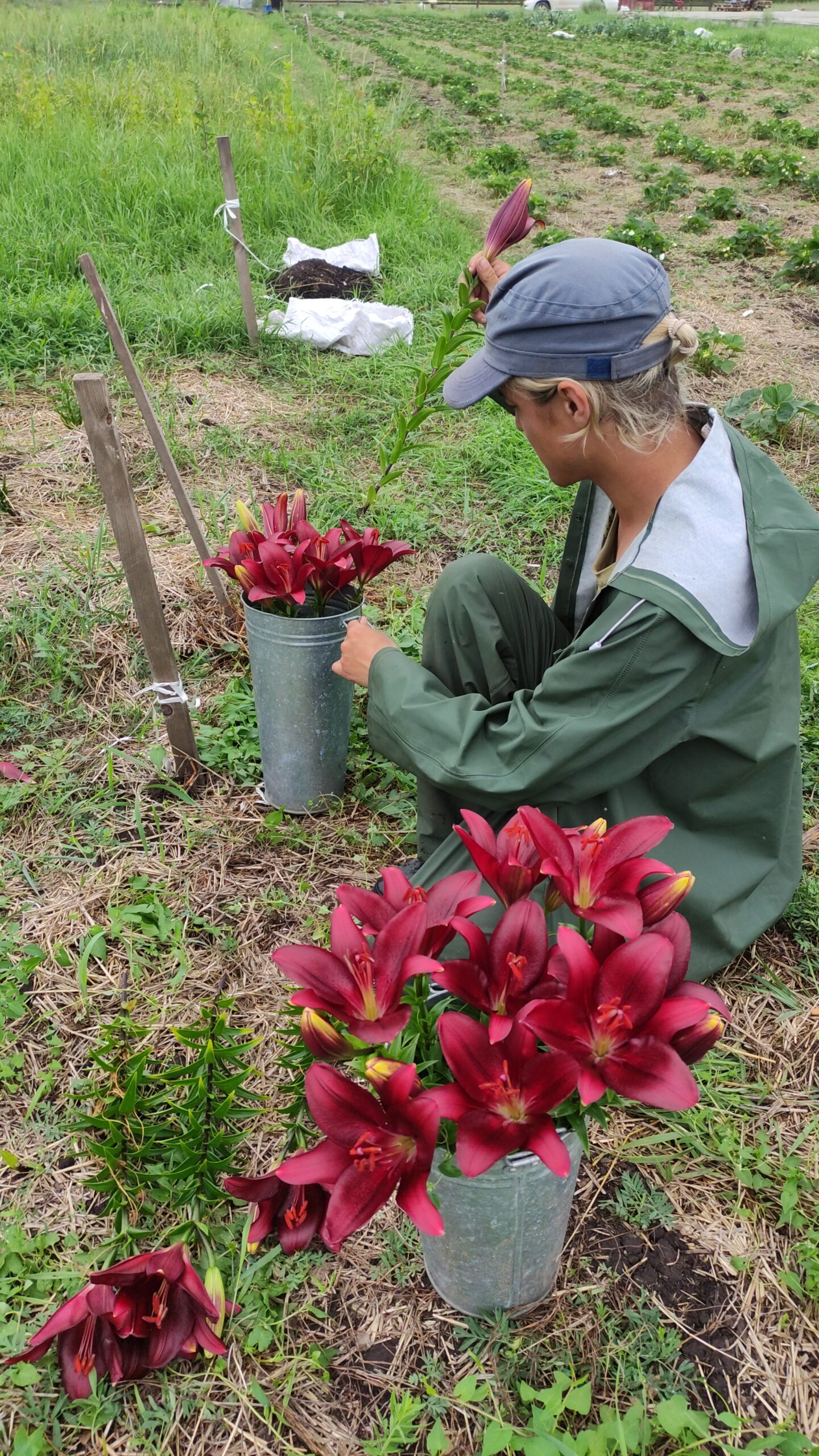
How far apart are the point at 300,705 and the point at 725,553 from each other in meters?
1.05

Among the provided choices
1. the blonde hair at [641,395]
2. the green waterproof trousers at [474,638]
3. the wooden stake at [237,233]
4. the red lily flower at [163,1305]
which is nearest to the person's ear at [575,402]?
the blonde hair at [641,395]

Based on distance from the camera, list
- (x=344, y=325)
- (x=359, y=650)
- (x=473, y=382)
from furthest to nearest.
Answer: (x=344, y=325), (x=359, y=650), (x=473, y=382)

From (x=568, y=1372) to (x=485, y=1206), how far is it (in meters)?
0.37

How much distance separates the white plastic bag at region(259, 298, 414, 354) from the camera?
4.54m

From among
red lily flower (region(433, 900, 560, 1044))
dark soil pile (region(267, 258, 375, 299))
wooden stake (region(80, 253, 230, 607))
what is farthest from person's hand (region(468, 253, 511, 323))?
dark soil pile (region(267, 258, 375, 299))

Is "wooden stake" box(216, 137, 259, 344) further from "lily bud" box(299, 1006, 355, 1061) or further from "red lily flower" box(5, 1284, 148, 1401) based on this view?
"red lily flower" box(5, 1284, 148, 1401)

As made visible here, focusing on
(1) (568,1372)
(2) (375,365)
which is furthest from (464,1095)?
(2) (375,365)

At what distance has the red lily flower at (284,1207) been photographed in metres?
1.46

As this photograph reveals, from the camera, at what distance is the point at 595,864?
1174 mm

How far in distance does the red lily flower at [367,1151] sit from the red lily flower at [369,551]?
48.1 inches

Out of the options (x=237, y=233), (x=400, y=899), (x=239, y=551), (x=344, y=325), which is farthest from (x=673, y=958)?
(x=344, y=325)

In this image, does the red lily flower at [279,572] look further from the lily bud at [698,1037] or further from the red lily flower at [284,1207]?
the lily bud at [698,1037]

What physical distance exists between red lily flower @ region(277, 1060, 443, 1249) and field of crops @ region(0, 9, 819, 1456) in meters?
0.40

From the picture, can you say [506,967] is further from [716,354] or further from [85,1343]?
[716,354]
